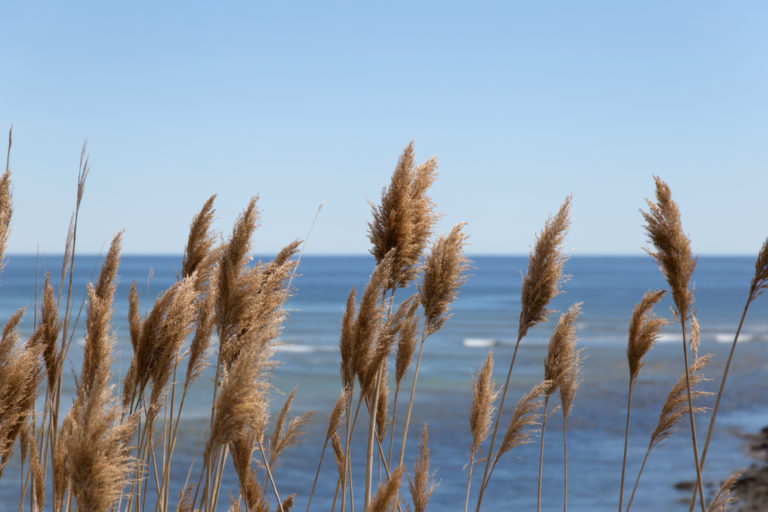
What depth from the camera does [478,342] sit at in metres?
28.0

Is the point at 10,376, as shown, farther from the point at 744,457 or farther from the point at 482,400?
the point at 744,457

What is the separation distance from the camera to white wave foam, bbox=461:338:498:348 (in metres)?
27.2

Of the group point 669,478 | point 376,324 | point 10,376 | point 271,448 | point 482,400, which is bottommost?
point 669,478

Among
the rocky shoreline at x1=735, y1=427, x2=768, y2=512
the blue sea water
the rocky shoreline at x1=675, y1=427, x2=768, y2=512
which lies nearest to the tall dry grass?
the blue sea water

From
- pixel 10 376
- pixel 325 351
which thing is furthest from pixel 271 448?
pixel 325 351

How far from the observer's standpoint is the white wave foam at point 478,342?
27156 mm

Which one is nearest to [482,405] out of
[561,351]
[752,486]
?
[561,351]

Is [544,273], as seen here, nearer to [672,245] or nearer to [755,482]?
[672,245]

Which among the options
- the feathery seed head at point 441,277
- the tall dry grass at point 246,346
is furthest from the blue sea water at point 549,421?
the feathery seed head at point 441,277

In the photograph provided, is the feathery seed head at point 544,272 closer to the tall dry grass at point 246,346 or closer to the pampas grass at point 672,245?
the tall dry grass at point 246,346

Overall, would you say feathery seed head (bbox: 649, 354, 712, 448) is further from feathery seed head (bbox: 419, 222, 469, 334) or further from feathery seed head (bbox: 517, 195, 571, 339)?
feathery seed head (bbox: 419, 222, 469, 334)

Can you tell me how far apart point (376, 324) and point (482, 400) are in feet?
3.09

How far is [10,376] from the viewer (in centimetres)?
182

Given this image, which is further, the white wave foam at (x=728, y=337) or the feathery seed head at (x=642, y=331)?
the white wave foam at (x=728, y=337)
